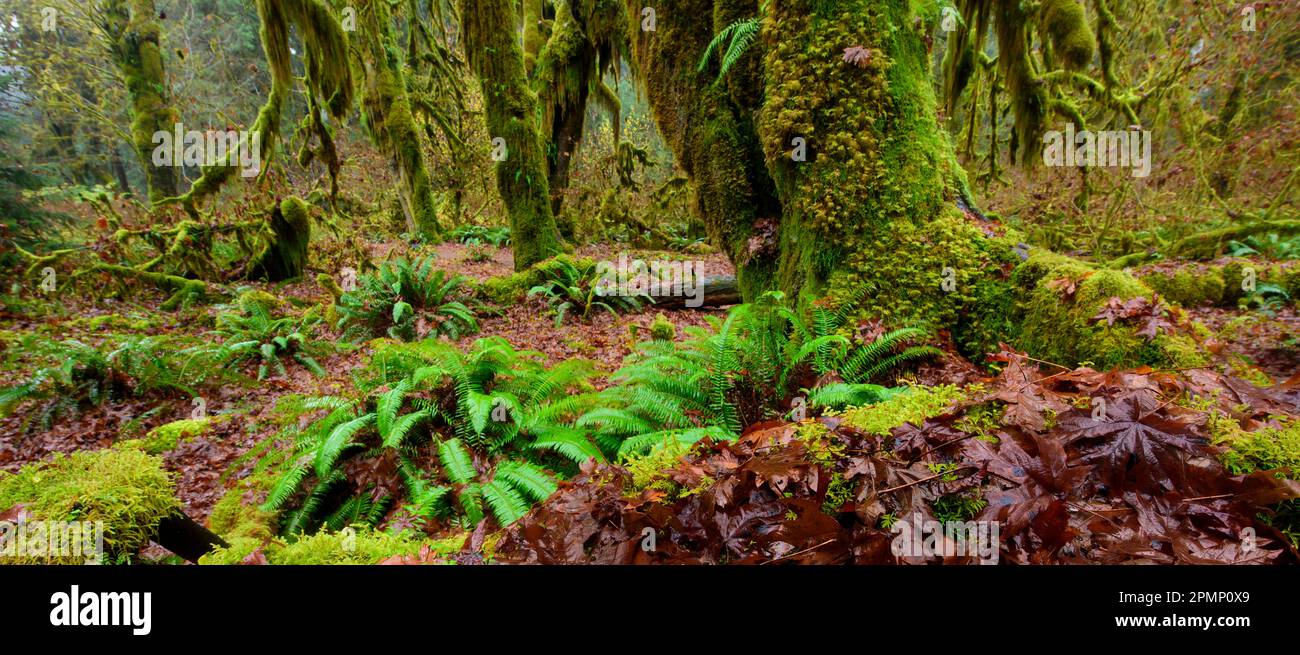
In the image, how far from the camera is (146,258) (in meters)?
9.01

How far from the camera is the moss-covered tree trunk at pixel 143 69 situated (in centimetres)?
1148

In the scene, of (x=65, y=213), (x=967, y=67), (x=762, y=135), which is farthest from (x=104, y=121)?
(x=967, y=67)

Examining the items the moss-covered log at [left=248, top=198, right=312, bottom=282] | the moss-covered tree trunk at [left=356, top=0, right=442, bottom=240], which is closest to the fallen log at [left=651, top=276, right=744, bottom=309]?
the moss-covered log at [left=248, top=198, right=312, bottom=282]

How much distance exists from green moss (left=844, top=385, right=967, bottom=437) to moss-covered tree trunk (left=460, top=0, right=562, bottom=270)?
829 centimetres

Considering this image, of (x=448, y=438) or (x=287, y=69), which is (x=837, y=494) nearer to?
(x=448, y=438)

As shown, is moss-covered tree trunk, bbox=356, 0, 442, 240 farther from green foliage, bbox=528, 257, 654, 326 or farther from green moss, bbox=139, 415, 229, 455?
green moss, bbox=139, 415, 229, 455

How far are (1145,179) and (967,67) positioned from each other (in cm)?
620

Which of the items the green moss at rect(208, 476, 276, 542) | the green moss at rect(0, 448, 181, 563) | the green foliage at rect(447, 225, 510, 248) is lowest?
the green moss at rect(208, 476, 276, 542)

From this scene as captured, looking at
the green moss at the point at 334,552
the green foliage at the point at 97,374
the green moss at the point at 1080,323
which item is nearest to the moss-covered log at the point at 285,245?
the green foliage at the point at 97,374

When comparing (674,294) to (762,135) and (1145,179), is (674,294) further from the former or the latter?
(1145,179)

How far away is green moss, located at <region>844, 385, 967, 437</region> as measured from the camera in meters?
1.75

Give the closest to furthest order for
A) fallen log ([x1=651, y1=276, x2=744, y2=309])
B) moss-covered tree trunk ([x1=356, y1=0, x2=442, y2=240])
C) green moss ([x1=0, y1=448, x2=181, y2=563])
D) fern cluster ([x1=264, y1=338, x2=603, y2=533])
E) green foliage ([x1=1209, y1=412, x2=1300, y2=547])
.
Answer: green foliage ([x1=1209, y1=412, x2=1300, y2=547]) → green moss ([x1=0, y1=448, x2=181, y2=563]) → fern cluster ([x1=264, y1=338, x2=603, y2=533]) → fallen log ([x1=651, y1=276, x2=744, y2=309]) → moss-covered tree trunk ([x1=356, y1=0, x2=442, y2=240])

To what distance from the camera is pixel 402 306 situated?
7.46m
